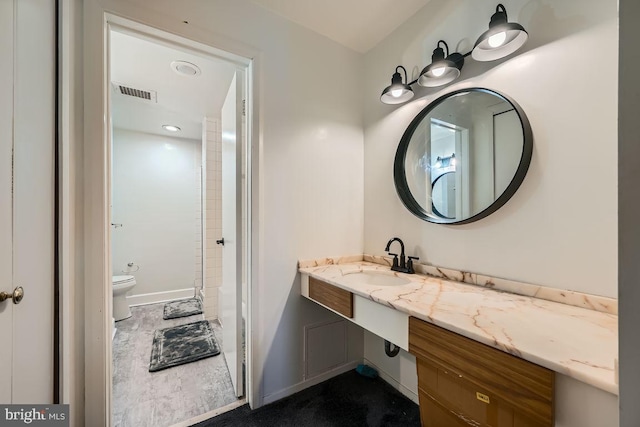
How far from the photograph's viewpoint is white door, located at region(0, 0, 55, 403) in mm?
697

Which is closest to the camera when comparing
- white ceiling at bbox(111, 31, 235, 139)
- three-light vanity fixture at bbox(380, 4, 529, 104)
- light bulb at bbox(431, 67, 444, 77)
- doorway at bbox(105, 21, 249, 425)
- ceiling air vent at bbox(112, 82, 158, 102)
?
three-light vanity fixture at bbox(380, 4, 529, 104)

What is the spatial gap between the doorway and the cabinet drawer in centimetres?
46

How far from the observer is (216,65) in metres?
1.90

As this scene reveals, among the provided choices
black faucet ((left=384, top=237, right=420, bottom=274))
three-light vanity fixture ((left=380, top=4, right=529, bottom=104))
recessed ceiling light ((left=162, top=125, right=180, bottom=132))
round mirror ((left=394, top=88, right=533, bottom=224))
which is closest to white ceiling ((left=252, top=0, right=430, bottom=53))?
three-light vanity fixture ((left=380, top=4, right=529, bottom=104))

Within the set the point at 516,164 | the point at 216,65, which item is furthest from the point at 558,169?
the point at 216,65

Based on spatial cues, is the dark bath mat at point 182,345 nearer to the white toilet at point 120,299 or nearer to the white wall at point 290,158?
the white toilet at point 120,299

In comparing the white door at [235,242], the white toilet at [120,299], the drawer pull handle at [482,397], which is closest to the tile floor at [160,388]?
the white door at [235,242]

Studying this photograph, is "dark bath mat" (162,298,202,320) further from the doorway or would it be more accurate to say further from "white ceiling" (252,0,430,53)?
"white ceiling" (252,0,430,53)

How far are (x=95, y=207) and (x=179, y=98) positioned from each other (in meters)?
1.71

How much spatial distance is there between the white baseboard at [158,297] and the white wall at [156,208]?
0.17ft

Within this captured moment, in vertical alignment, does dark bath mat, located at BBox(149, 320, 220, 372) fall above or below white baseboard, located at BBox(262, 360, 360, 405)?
below

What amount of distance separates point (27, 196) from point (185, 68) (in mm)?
1542

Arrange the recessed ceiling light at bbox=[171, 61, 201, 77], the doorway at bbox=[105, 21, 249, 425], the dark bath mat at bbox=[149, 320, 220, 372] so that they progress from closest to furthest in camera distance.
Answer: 1. the doorway at bbox=[105, 21, 249, 425]
2. the recessed ceiling light at bbox=[171, 61, 201, 77]
3. the dark bath mat at bbox=[149, 320, 220, 372]

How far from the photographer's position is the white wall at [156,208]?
11.1 feet
